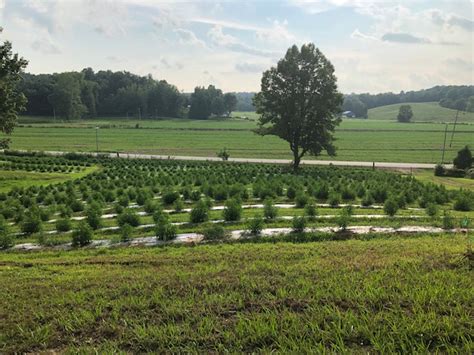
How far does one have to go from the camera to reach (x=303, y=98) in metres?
37.1

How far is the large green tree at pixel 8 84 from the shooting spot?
28.7 meters

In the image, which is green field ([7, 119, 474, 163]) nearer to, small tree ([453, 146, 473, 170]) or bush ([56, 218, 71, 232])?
small tree ([453, 146, 473, 170])

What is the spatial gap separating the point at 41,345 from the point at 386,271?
502 centimetres

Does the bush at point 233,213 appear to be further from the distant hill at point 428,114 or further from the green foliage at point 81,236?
the distant hill at point 428,114

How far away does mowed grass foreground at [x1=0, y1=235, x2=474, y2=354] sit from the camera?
15.3ft

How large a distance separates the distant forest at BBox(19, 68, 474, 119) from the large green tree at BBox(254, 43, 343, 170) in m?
91.9

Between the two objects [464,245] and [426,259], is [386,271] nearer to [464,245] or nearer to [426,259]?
[426,259]

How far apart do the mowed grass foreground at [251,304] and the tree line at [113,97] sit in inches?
4629

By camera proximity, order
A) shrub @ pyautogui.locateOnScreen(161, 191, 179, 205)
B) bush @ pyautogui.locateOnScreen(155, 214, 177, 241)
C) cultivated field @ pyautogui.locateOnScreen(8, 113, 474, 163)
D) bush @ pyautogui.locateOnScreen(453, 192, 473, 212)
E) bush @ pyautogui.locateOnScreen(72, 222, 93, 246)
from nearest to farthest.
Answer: bush @ pyautogui.locateOnScreen(155, 214, 177, 241), bush @ pyautogui.locateOnScreen(72, 222, 93, 246), bush @ pyautogui.locateOnScreen(453, 192, 473, 212), shrub @ pyautogui.locateOnScreen(161, 191, 179, 205), cultivated field @ pyautogui.locateOnScreen(8, 113, 474, 163)

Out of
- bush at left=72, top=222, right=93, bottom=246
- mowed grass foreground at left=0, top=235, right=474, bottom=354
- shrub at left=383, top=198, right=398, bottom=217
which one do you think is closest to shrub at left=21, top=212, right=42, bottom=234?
bush at left=72, top=222, right=93, bottom=246

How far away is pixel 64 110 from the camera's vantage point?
115 metres

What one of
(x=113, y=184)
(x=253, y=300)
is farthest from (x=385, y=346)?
(x=113, y=184)

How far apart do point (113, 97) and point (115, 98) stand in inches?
68.5

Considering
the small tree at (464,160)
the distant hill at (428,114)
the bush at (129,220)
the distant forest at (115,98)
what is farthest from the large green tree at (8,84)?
the distant hill at (428,114)
